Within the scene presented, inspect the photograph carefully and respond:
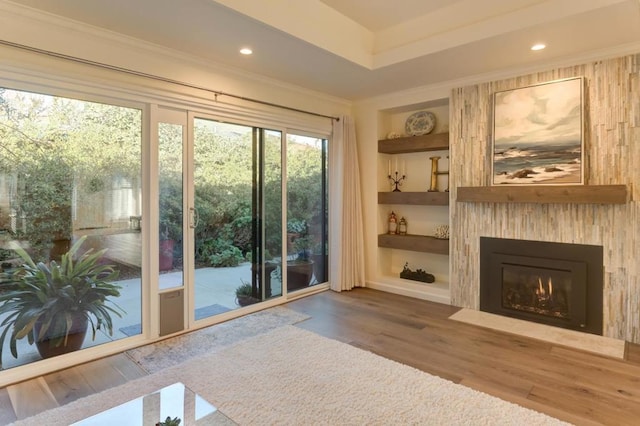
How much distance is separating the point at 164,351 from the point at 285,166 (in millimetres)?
2328

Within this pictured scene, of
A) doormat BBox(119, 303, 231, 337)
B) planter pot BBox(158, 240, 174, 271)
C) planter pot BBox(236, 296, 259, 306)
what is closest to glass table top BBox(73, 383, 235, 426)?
doormat BBox(119, 303, 231, 337)

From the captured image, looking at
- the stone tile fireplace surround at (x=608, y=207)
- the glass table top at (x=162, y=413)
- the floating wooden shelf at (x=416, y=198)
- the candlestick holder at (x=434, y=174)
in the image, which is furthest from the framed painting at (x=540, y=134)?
the glass table top at (x=162, y=413)

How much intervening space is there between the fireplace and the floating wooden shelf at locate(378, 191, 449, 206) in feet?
2.24

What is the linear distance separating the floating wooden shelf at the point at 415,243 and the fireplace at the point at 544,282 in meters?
0.50

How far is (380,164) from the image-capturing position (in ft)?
16.2

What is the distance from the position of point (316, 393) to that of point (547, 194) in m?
2.75

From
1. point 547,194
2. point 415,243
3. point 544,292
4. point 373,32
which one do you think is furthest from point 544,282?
point 373,32

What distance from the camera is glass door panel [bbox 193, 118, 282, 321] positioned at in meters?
3.55

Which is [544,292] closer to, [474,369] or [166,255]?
[474,369]

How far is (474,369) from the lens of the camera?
264 cm

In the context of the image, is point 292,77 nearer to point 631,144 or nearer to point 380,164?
point 380,164

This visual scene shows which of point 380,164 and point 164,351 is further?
point 380,164

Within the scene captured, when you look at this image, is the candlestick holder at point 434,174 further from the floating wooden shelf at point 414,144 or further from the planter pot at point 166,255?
the planter pot at point 166,255

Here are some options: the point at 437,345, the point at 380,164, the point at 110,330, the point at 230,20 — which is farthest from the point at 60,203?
the point at 380,164
